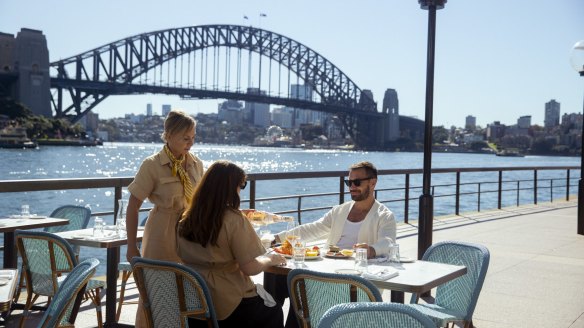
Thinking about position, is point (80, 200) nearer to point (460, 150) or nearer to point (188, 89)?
point (188, 89)

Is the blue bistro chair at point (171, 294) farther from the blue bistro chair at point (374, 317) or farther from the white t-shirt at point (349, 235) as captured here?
the white t-shirt at point (349, 235)

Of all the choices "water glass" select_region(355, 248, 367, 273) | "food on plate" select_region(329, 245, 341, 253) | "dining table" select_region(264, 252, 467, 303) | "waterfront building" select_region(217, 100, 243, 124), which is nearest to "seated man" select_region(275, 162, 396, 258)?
"food on plate" select_region(329, 245, 341, 253)

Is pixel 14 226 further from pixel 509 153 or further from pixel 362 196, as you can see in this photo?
pixel 509 153

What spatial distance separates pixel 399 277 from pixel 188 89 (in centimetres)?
4770

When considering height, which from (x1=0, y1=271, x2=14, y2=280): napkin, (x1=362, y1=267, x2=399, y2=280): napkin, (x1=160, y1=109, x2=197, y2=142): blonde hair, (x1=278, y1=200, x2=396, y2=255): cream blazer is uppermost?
(x1=160, y1=109, x2=197, y2=142): blonde hair

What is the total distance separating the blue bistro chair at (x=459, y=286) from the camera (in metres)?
3.26

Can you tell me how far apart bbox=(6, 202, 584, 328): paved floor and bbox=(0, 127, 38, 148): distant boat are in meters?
50.4

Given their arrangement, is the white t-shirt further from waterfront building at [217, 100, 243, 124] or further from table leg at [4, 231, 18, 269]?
waterfront building at [217, 100, 243, 124]

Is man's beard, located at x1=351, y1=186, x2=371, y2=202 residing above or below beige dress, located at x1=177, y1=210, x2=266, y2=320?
above

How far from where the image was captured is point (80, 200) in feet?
92.5

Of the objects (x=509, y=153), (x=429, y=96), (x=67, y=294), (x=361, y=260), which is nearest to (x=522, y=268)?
(x=429, y=96)

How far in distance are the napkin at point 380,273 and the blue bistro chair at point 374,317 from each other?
94 centimetres

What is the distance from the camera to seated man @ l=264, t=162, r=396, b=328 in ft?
11.9

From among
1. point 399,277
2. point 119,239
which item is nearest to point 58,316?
point 399,277
